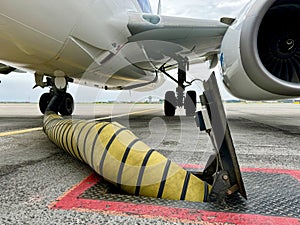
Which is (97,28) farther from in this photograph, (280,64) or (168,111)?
(168,111)

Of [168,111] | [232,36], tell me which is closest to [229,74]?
[232,36]

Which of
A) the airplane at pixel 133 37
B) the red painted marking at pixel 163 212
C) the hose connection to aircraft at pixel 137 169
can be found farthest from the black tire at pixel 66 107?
the red painted marking at pixel 163 212

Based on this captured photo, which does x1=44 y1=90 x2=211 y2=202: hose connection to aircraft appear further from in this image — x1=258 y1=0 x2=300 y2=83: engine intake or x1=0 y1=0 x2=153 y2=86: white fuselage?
x1=258 y1=0 x2=300 y2=83: engine intake

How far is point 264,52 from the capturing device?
2.99 m

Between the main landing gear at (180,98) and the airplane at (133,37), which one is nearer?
the airplane at (133,37)

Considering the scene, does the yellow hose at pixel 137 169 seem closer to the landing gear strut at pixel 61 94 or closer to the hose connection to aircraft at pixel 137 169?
the hose connection to aircraft at pixel 137 169

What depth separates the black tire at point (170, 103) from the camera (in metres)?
6.90

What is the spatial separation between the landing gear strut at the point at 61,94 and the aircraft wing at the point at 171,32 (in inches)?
64.3

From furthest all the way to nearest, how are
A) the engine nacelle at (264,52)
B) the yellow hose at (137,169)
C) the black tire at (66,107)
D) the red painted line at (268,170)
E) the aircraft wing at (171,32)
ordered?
the black tire at (66,107)
the aircraft wing at (171,32)
the engine nacelle at (264,52)
the red painted line at (268,170)
the yellow hose at (137,169)

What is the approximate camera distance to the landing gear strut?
474 cm

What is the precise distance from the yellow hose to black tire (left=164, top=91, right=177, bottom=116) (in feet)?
18.0

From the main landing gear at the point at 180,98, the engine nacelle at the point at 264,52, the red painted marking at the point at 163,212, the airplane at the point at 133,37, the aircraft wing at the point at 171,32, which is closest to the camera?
the red painted marking at the point at 163,212

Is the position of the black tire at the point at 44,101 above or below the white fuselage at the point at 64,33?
below

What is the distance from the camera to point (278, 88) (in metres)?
2.69
